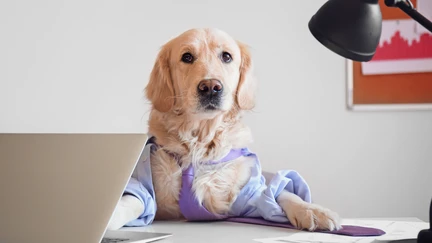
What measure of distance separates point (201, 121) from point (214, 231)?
0.38 meters

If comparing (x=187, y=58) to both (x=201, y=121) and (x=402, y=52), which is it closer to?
(x=201, y=121)

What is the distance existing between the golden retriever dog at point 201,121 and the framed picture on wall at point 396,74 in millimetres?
1147

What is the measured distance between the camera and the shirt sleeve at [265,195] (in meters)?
1.32

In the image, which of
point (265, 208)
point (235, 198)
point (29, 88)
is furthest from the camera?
point (29, 88)

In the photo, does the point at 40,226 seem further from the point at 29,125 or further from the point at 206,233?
the point at 29,125

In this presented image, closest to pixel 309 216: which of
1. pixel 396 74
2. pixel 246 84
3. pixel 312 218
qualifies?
pixel 312 218

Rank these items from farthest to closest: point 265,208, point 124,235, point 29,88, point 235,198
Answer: point 29,88 < point 235,198 < point 265,208 < point 124,235

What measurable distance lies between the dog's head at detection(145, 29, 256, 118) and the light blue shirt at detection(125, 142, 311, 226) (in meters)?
0.16

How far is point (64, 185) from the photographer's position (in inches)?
38.6

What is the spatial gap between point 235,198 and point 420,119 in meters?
1.53

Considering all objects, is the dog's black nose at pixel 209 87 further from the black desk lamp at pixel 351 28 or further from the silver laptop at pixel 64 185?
the black desk lamp at pixel 351 28

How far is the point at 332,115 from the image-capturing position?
2672mm

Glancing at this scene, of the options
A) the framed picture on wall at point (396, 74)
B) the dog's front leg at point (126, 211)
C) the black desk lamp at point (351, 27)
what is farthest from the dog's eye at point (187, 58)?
the framed picture on wall at point (396, 74)

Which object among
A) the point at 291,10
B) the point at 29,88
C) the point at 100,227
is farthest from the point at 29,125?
the point at 100,227
